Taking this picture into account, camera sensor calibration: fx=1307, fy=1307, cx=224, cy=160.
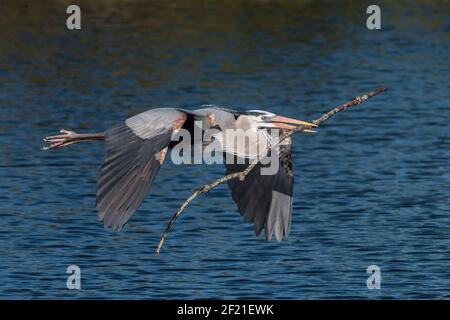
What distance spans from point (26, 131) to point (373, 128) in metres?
4.98

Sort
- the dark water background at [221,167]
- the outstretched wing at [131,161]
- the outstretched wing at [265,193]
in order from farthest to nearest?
the dark water background at [221,167] → the outstretched wing at [265,193] → the outstretched wing at [131,161]

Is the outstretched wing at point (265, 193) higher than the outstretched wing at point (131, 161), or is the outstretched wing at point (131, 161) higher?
→ the outstretched wing at point (131, 161)

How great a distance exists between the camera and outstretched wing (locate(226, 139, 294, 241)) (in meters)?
10.7

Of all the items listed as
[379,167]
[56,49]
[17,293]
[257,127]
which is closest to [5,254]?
[17,293]

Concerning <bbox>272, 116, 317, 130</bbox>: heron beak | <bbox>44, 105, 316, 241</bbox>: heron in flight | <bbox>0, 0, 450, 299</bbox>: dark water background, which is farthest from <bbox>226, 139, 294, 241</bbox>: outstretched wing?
<bbox>0, 0, 450, 299</bbox>: dark water background

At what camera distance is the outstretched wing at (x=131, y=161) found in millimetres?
8742

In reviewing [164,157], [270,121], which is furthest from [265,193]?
[164,157]

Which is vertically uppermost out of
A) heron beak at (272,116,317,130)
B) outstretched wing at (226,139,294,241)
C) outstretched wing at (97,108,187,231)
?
heron beak at (272,116,317,130)

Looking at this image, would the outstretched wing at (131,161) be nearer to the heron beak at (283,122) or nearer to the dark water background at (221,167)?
the heron beak at (283,122)

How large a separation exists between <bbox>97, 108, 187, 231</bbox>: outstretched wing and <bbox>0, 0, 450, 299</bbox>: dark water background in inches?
98.3

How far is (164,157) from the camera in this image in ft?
30.1

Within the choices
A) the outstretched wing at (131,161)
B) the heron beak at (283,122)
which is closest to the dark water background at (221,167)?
the heron beak at (283,122)

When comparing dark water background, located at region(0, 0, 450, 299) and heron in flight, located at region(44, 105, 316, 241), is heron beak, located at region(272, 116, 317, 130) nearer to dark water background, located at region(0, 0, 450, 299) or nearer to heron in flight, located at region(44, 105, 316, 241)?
heron in flight, located at region(44, 105, 316, 241)

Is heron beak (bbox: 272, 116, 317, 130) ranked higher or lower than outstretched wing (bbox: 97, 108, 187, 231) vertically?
higher
